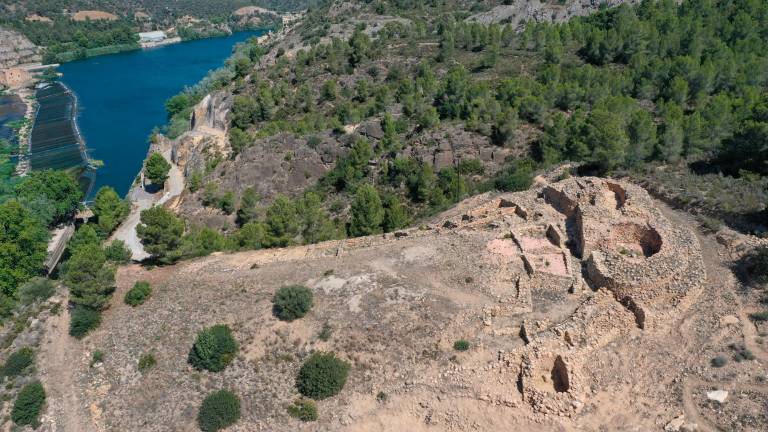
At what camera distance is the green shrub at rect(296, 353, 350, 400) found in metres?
26.5

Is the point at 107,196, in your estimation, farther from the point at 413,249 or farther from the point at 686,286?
the point at 686,286

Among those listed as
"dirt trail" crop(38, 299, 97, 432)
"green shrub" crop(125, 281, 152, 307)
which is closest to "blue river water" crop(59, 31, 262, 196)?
"green shrub" crop(125, 281, 152, 307)

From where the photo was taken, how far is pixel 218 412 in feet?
85.9

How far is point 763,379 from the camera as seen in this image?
23.2 metres

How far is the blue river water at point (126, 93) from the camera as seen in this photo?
102000 mm

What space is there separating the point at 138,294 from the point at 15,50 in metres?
178

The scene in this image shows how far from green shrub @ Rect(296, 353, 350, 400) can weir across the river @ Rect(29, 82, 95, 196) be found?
248 ft

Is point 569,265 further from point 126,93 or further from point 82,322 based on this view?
point 126,93

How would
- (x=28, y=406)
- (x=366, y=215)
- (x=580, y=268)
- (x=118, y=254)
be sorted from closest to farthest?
(x=28, y=406)
(x=580, y=268)
(x=118, y=254)
(x=366, y=215)

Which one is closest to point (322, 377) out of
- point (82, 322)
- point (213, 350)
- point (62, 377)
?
point (213, 350)

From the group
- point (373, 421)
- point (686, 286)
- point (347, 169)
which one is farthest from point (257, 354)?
point (347, 169)

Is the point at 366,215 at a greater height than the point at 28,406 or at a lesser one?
lesser

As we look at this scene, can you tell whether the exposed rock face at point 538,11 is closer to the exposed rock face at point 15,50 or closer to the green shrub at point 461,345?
the green shrub at point 461,345

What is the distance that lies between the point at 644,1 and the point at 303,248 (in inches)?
3460
